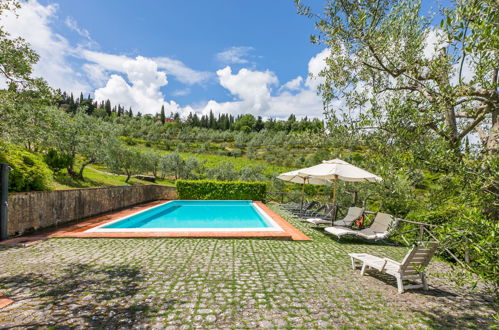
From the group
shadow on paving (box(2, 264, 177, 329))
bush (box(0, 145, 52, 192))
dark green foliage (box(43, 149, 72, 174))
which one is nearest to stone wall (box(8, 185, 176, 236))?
bush (box(0, 145, 52, 192))

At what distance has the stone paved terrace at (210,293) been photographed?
3014 millimetres

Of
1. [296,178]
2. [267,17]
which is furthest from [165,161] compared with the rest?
[267,17]

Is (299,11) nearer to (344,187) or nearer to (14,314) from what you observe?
(14,314)

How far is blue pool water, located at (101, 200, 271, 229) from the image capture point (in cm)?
1127

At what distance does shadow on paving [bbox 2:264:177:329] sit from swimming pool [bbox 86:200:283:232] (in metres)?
3.56

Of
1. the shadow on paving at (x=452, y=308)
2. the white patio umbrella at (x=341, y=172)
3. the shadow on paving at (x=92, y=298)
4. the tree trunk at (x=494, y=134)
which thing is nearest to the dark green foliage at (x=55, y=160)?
the shadow on paving at (x=92, y=298)

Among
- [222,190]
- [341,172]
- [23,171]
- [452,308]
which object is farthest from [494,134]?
[222,190]

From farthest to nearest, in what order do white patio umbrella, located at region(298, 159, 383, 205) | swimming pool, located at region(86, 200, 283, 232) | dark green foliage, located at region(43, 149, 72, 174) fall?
dark green foliage, located at region(43, 149, 72, 174), swimming pool, located at region(86, 200, 283, 232), white patio umbrella, located at region(298, 159, 383, 205)

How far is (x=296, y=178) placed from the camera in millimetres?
12641

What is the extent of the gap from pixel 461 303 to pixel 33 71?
12.2 metres

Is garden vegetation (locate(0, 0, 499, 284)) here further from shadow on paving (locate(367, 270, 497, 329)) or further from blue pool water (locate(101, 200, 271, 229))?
blue pool water (locate(101, 200, 271, 229))

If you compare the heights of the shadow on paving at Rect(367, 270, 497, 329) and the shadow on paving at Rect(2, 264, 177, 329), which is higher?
the shadow on paving at Rect(2, 264, 177, 329)

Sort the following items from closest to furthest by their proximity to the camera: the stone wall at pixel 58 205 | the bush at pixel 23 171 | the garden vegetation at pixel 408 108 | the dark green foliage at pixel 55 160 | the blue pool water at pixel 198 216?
the garden vegetation at pixel 408 108
the stone wall at pixel 58 205
the bush at pixel 23 171
the blue pool water at pixel 198 216
the dark green foliage at pixel 55 160

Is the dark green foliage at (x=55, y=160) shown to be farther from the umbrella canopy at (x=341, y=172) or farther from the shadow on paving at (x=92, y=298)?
the umbrella canopy at (x=341, y=172)
